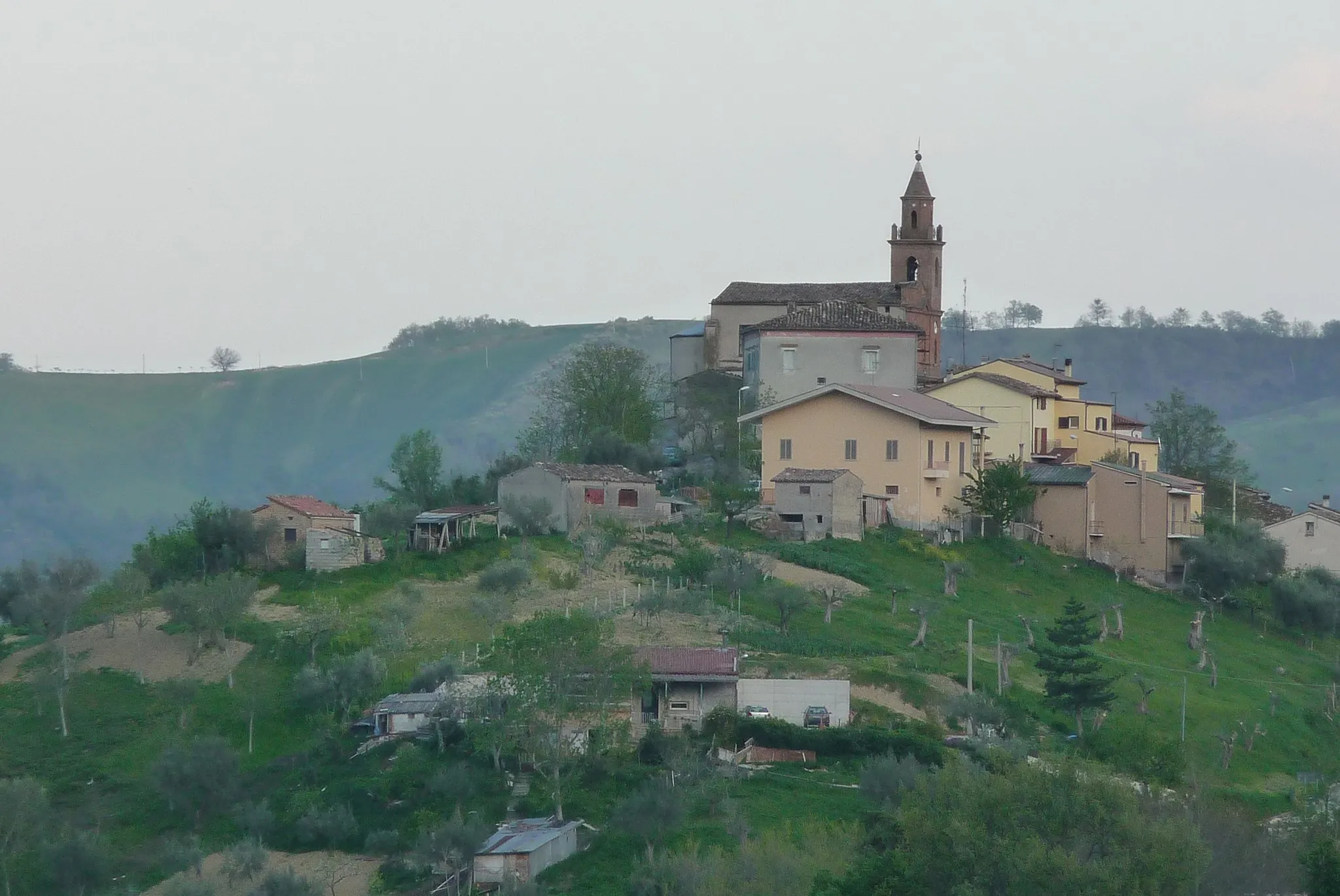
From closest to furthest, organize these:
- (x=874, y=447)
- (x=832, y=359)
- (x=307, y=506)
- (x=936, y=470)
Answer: (x=307, y=506)
(x=874, y=447)
(x=936, y=470)
(x=832, y=359)

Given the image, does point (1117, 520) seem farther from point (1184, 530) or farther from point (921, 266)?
point (921, 266)

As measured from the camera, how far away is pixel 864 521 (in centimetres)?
5475

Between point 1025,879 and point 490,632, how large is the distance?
Result: 20.6m

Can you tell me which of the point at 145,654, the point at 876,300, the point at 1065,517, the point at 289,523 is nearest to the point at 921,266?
the point at 876,300

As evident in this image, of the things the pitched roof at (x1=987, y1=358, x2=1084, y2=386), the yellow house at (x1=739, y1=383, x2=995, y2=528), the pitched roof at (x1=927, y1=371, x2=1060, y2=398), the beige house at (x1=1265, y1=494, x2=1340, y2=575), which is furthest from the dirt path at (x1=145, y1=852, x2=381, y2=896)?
the pitched roof at (x1=987, y1=358, x2=1084, y2=386)

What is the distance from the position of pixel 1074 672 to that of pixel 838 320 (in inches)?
962

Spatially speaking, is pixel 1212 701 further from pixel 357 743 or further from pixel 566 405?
pixel 566 405

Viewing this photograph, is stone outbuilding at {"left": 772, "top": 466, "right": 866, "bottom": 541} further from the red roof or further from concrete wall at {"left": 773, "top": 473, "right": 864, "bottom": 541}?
the red roof

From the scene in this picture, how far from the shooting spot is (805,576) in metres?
48.4

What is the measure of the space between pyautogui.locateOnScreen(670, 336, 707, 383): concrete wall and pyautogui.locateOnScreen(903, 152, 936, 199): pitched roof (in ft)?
30.3

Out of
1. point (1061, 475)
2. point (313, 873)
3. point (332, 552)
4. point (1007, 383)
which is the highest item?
point (1007, 383)

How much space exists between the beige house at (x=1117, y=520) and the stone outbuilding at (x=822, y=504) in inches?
299

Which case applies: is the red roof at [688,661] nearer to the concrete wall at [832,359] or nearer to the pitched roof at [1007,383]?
the concrete wall at [832,359]

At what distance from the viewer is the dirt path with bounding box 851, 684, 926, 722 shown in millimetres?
39312
